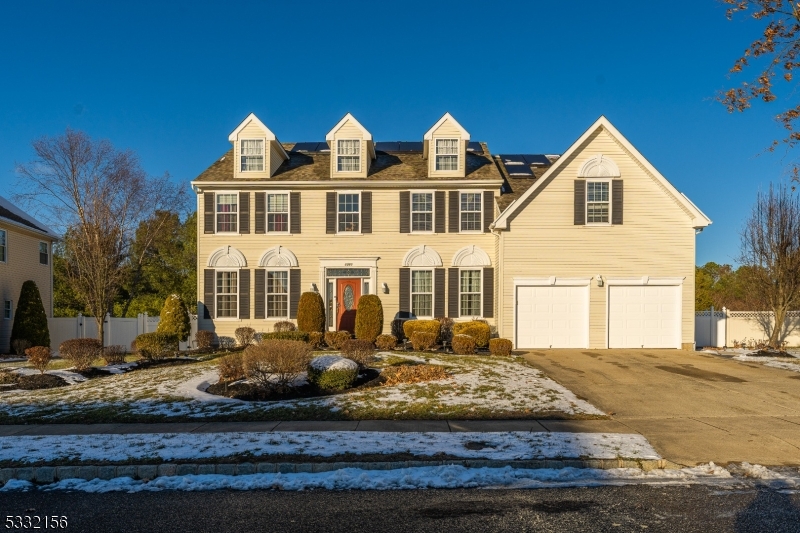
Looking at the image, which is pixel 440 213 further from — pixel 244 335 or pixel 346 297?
pixel 244 335

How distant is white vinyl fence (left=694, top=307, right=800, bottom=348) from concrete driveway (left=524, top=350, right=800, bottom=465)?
349cm

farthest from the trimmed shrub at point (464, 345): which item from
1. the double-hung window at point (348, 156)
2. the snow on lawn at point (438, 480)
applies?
the snow on lawn at point (438, 480)

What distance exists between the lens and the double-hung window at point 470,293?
21.2 meters

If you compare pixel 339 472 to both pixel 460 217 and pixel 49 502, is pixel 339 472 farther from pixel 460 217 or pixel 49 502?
pixel 460 217

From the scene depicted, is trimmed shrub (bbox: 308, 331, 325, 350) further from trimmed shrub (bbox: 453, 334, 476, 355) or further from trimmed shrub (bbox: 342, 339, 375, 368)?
trimmed shrub (bbox: 342, 339, 375, 368)

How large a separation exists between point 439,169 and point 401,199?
1.86m

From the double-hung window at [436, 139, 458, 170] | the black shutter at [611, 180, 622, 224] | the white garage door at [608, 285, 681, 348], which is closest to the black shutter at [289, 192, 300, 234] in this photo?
the double-hung window at [436, 139, 458, 170]

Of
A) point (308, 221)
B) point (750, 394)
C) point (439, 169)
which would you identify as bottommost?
point (750, 394)

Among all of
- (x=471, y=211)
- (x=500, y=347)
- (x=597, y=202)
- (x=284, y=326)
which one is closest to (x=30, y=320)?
(x=284, y=326)

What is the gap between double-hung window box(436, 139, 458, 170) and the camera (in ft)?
71.0

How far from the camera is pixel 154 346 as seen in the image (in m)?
17.0

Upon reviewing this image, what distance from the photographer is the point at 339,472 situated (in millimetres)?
6641

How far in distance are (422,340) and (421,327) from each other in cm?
92

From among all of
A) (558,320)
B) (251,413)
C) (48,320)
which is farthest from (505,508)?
(48,320)
